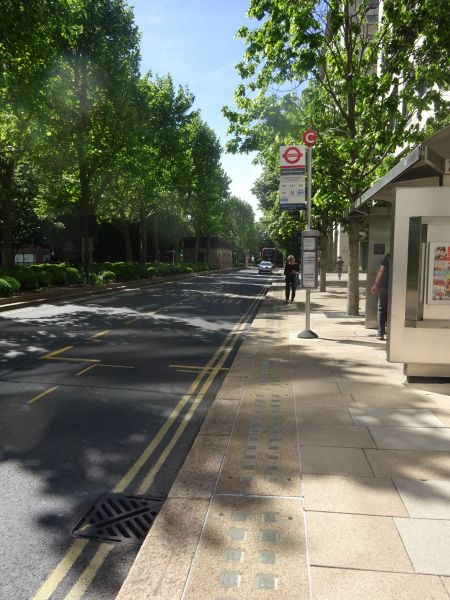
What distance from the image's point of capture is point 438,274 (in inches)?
264

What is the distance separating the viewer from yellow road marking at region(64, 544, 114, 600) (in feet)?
8.75

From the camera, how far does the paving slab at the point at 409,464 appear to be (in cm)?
392

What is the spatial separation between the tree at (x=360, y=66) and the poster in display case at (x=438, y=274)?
5.82m

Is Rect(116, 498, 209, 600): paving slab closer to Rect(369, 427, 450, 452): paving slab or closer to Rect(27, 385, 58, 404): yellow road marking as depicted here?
Rect(369, 427, 450, 452): paving slab

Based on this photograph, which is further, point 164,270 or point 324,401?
point 164,270

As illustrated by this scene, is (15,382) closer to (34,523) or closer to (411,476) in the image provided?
(34,523)

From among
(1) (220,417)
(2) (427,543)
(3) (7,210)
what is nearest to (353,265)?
(1) (220,417)

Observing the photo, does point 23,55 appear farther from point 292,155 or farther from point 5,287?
point 292,155

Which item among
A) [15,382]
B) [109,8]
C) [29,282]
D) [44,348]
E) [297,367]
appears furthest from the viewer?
[109,8]

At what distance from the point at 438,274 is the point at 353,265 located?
279 inches

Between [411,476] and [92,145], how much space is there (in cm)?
2798

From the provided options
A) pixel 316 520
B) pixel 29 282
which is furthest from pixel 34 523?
pixel 29 282

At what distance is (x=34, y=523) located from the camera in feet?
11.1

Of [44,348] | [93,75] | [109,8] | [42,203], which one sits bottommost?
[44,348]
